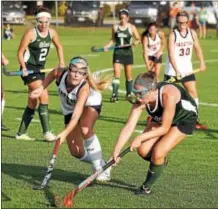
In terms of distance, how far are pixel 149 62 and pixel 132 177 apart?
7.93 meters

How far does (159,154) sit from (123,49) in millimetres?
8513

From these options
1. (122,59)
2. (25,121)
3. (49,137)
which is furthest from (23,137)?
(122,59)

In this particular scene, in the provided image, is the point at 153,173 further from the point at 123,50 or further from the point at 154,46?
the point at 154,46

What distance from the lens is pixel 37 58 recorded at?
460 inches

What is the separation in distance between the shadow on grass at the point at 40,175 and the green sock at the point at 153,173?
0.31 m

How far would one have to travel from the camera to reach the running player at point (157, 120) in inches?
294

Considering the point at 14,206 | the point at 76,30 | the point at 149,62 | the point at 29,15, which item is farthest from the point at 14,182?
the point at 29,15

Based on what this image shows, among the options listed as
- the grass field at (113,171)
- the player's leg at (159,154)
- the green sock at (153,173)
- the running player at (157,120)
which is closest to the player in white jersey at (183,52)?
the grass field at (113,171)

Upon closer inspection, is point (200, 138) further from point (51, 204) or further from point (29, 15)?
point (29, 15)

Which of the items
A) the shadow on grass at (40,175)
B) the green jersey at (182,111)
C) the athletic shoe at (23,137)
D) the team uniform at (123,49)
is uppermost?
the green jersey at (182,111)

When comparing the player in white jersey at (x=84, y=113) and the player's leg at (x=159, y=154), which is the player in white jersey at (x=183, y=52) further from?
the player's leg at (x=159, y=154)

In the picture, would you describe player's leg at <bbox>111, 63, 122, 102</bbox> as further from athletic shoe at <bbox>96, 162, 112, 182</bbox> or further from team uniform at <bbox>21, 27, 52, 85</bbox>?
athletic shoe at <bbox>96, 162, 112, 182</bbox>

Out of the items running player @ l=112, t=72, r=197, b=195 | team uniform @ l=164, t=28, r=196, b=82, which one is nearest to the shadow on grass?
running player @ l=112, t=72, r=197, b=195

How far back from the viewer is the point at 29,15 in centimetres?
5150
